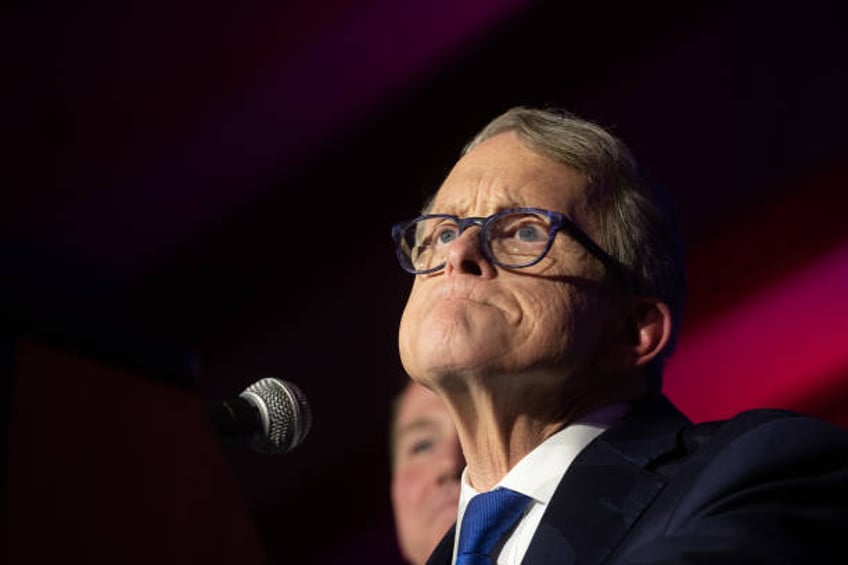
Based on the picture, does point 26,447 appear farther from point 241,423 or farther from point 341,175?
point 341,175

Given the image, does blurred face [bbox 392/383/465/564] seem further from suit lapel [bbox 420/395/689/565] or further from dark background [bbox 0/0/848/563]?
suit lapel [bbox 420/395/689/565]

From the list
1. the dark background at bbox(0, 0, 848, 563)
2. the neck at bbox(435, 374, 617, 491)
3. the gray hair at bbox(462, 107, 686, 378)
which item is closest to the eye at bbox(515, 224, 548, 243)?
the gray hair at bbox(462, 107, 686, 378)

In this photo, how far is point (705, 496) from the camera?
1.24 m

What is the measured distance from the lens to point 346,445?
107 inches

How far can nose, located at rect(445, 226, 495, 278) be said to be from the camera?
1.60m

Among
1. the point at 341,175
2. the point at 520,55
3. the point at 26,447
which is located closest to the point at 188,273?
the point at 341,175

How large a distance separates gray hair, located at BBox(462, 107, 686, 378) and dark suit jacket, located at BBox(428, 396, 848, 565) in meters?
0.24

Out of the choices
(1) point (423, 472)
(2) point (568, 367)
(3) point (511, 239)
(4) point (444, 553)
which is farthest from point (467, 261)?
(1) point (423, 472)

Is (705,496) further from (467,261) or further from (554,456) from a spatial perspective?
(467,261)

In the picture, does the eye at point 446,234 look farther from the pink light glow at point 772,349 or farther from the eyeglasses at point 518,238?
the pink light glow at point 772,349

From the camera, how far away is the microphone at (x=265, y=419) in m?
1.40

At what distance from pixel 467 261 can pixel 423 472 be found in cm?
107

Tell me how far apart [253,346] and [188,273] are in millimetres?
247

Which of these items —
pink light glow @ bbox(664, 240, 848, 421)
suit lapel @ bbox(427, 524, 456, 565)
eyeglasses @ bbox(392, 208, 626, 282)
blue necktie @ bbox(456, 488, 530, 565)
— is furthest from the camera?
pink light glow @ bbox(664, 240, 848, 421)
